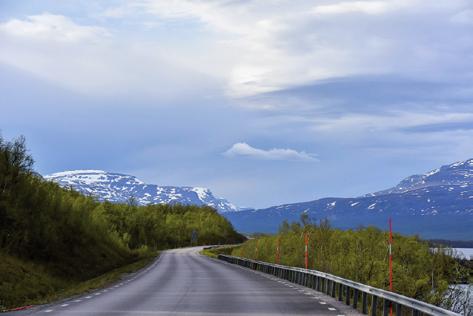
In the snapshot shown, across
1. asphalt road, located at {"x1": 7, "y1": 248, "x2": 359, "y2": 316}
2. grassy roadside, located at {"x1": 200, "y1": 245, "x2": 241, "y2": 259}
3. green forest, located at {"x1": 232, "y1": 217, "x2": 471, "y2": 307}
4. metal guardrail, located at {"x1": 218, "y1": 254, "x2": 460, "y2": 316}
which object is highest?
grassy roadside, located at {"x1": 200, "y1": 245, "x2": 241, "y2": 259}

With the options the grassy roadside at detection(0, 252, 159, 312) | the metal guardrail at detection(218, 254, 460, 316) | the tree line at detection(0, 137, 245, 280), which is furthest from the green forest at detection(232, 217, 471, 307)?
the tree line at detection(0, 137, 245, 280)

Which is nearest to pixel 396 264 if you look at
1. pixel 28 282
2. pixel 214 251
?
pixel 28 282

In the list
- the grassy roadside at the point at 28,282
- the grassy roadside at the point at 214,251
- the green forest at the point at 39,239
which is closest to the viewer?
the grassy roadside at the point at 28,282

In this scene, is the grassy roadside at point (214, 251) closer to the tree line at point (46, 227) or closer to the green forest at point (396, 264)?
the tree line at point (46, 227)

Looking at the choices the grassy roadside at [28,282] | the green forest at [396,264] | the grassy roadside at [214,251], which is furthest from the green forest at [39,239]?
the grassy roadside at [214,251]

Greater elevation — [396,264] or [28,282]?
[396,264]

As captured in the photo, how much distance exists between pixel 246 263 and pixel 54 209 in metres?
15.2

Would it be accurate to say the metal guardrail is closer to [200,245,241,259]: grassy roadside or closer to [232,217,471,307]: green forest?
[232,217,471,307]: green forest

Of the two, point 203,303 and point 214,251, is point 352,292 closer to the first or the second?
point 203,303

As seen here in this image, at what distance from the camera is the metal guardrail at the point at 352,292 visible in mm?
15391

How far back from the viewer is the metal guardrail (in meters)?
15.4

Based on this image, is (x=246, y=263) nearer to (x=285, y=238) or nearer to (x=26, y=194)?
(x=285, y=238)

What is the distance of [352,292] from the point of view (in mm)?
29500

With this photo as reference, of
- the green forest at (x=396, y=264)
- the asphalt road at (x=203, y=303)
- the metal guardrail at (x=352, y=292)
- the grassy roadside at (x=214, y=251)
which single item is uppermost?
the grassy roadside at (x=214, y=251)
